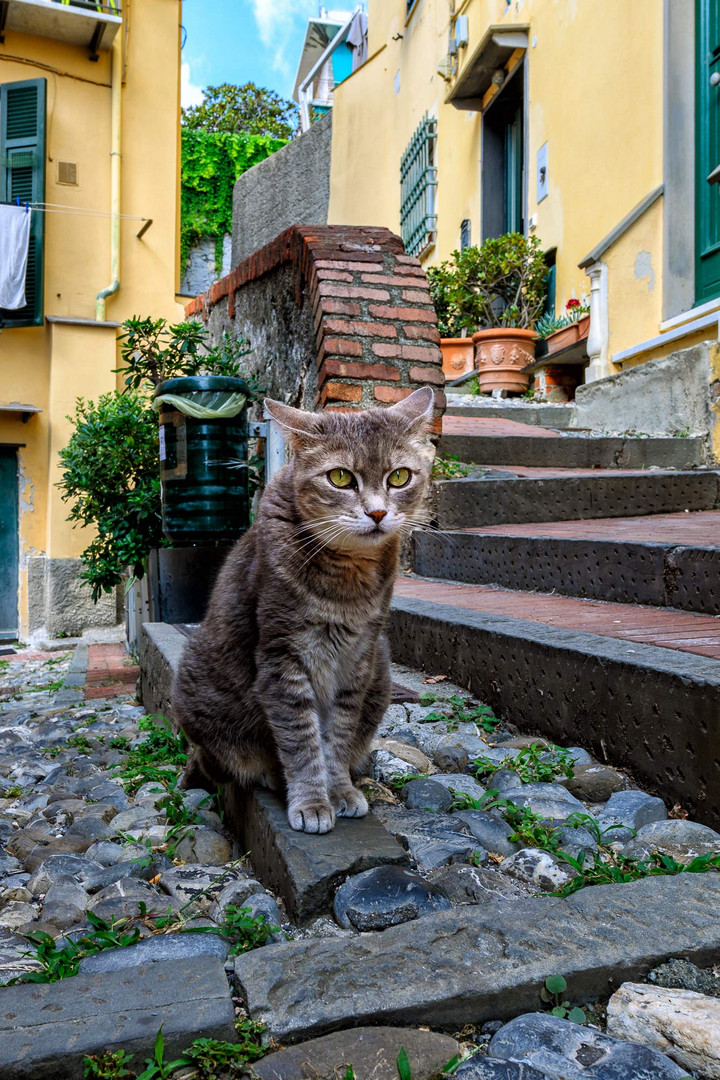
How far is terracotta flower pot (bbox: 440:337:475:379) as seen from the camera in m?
9.54

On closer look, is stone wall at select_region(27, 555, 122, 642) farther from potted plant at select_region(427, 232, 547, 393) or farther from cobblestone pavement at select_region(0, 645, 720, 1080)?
cobblestone pavement at select_region(0, 645, 720, 1080)

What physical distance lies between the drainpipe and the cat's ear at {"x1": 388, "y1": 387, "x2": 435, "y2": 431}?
9.39m

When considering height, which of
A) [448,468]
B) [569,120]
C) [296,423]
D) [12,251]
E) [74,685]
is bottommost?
[74,685]

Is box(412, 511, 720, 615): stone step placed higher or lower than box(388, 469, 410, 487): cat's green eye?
lower

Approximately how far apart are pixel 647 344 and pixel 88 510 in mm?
4324

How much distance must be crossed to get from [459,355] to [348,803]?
27.3ft

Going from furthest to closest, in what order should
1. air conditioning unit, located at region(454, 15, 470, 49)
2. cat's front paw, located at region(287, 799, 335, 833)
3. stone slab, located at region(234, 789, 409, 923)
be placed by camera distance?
air conditioning unit, located at region(454, 15, 470, 49) < cat's front paw, located at region(287, 799, 335, 833) < stone slab, located at region(234, 789, 409, 923)

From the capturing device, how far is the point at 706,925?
1.23 m

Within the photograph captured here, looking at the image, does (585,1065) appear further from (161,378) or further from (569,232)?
(569,232)

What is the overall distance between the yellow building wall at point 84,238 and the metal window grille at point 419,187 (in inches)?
152

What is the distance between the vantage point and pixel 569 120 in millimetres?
8609

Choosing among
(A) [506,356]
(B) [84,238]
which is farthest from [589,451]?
(B) [84,238]

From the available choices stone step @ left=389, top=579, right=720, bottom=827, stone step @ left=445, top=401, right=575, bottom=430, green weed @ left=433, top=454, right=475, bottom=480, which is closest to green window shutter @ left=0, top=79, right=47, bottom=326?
stone step @ left=445, top=401, right=575, bottom=430

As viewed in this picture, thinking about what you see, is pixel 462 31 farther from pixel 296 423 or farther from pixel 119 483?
pixel 296 423
